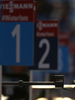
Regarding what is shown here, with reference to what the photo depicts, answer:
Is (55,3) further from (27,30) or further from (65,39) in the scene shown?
(27,30)

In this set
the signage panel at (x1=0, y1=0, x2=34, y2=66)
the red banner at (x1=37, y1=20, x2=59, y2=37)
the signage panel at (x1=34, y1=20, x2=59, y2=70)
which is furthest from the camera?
the red banner at (x1=37, y1=20, x2=59, y2=37)

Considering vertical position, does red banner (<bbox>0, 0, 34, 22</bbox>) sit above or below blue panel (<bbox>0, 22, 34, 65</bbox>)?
above

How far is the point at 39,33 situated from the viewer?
5.96 meters

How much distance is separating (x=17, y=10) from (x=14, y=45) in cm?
42

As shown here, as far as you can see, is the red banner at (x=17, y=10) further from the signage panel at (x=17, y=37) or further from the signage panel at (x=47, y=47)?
the signage panel at (x=47, y=47)

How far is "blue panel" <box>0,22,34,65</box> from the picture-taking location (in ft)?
10.9

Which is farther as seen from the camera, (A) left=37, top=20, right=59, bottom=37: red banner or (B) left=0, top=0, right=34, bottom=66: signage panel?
(A) left=37, top=20, right=59, bottom=37: red banner

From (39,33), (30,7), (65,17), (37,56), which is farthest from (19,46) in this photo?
(65,17)

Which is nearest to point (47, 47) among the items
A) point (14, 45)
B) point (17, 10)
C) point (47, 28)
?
point (47, 28)

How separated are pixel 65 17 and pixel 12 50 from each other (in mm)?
13690

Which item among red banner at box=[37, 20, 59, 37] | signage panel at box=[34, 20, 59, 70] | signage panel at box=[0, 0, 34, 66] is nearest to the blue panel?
signage panel at box=[0, 0, 34, 66]

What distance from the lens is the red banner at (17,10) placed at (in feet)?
11.1

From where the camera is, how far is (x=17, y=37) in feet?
10.9

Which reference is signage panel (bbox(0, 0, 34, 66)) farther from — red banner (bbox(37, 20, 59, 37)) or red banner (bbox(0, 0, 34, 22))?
red banner (bbox(37, 20, 59, 37))
